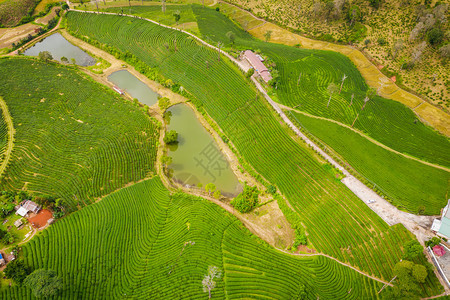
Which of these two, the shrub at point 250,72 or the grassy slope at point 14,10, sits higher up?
the grassy slope at point 14,10

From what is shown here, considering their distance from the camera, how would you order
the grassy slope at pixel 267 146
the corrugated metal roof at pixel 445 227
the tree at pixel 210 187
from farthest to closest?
the tree at pixel 210 187 → the grassy slope at pixel 267 146 → the corrugated metal roof at pixel 445 227

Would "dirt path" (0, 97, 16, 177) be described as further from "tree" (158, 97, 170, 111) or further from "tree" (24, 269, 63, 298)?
"tree" (158, 97, 170, 111)

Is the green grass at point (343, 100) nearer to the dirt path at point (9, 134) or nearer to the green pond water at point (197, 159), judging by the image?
the green pond water at point (197, 159)

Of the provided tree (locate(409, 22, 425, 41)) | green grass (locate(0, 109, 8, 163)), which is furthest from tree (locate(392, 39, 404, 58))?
green grass (locate(0, 109, 8, 163))

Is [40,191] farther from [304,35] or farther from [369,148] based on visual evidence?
[304,35]

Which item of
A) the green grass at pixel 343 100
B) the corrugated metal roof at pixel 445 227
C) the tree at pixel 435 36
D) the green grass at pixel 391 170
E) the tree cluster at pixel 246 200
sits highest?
the tree at pixel 435 36

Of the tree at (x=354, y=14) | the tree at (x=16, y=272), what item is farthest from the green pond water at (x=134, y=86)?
the tree at (x=354, y=14)
